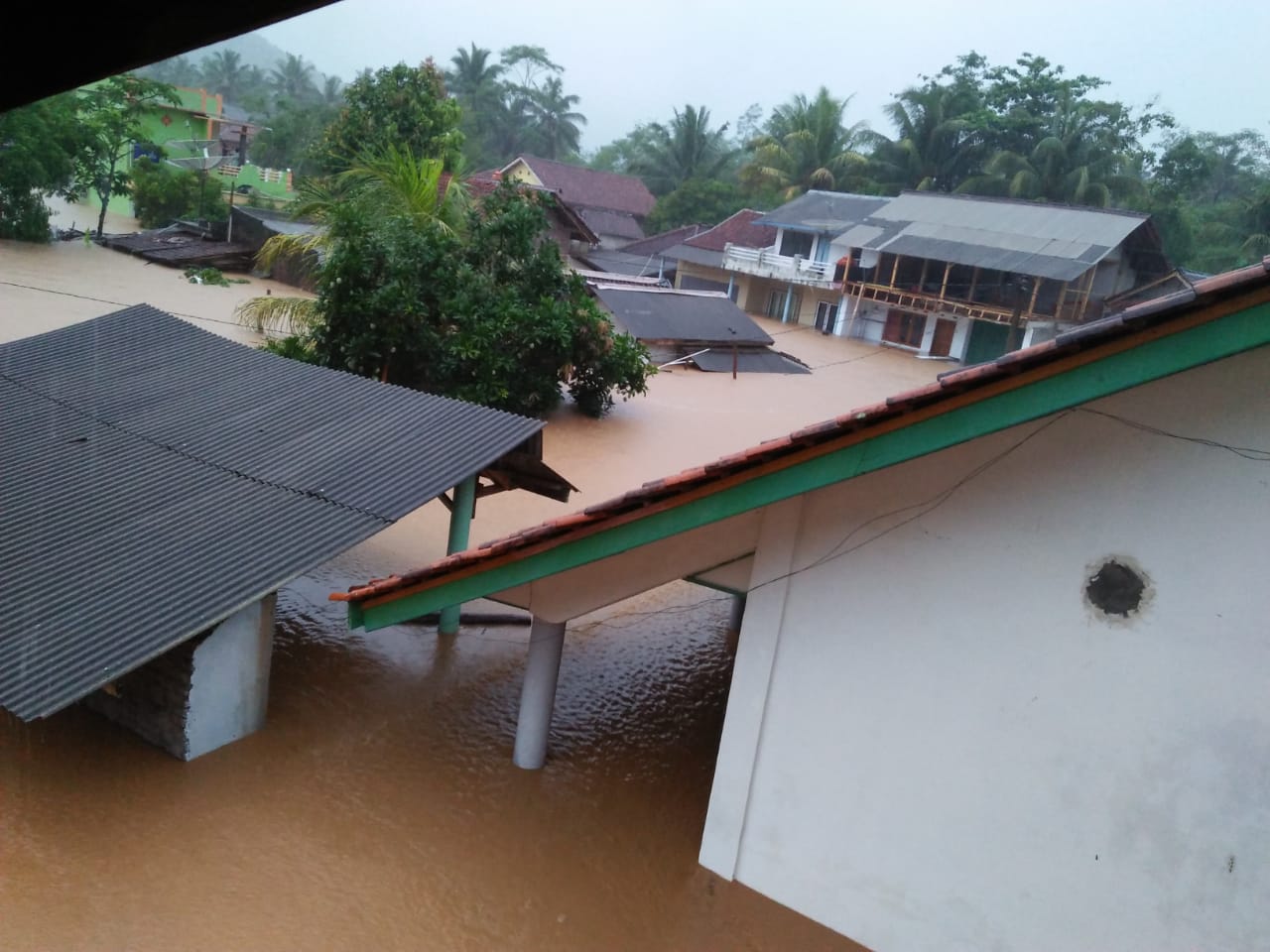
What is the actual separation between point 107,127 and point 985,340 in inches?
1264

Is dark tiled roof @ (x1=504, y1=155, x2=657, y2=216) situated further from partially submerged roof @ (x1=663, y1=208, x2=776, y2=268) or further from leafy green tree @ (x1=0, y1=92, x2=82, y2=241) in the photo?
leafy green tree @ (x1=0, y1=92, x2=82, y2=241)

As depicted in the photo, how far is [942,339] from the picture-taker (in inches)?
1431

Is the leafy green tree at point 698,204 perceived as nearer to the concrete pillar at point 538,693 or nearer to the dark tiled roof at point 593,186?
the dark tiled roof at point 593,186

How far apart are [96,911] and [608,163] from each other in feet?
236

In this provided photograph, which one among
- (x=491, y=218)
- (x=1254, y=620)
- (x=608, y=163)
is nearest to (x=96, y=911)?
(x=1254, y=620)

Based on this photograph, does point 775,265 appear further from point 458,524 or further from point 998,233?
point 458,524

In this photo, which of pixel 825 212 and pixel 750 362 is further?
pixel 825 212

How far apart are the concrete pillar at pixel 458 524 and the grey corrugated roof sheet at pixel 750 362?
64.4 feet

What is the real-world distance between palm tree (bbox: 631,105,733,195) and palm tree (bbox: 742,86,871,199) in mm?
5998

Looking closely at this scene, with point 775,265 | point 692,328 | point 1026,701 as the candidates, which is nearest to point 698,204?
point 775,265

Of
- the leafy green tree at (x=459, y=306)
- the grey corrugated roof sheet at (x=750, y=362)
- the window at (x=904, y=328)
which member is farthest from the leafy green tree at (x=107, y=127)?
the window at (x=904, y=328)

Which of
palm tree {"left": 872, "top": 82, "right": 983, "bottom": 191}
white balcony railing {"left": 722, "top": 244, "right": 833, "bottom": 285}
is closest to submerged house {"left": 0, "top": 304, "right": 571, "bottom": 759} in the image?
white balcony railing {"left": 722, "top": 244, "right": 833, "bottom": 285}

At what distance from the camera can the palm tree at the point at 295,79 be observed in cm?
8931

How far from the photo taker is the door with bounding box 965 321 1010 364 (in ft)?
116
